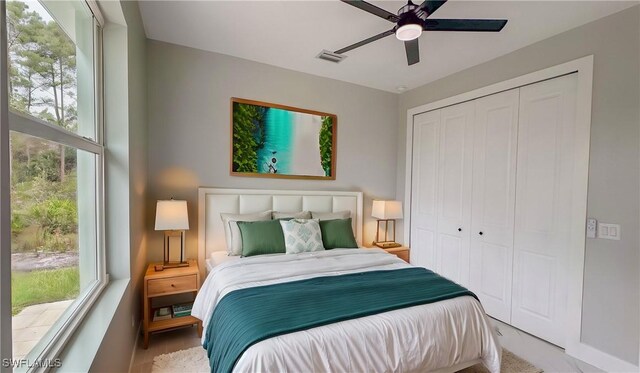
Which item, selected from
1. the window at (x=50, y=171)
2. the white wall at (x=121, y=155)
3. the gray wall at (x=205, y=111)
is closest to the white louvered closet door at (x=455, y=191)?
the gray wall at (x=205, y=111)

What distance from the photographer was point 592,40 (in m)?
2.31

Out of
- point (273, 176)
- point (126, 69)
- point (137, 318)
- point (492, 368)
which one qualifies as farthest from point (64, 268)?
point (492, 368)

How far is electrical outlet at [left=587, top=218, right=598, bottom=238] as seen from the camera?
7.43ft

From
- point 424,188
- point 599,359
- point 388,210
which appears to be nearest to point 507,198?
point 424,188

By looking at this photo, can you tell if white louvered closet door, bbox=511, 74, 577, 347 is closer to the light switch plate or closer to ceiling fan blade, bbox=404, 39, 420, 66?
the light switch plate

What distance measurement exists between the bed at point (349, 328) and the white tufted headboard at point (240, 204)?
0.05 ft

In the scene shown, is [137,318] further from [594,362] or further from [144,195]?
[594,362]

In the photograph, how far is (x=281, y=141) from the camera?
3.39m

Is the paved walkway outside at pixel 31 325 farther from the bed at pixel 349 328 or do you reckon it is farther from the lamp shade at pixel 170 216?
the lamp shade at pixel 170 216

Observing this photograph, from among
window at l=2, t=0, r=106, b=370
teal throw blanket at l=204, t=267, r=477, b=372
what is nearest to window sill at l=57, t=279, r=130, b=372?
window at l=2, t=0, r=106, b=370

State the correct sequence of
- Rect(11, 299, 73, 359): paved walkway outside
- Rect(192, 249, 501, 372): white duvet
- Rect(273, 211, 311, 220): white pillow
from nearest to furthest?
Rect(11, 299, 73, 359): paved walkway outside → Rect(192, 249, 501, 372): white duvet → Rect(273, 211, 311, 220): white pillow

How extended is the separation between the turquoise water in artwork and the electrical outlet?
290 cm

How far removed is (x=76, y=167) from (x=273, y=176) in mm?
2034

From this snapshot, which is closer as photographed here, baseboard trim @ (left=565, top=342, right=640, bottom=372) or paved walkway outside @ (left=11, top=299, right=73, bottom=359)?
paved walkway outside @ (left=11, top=299, right=73, bottom=359)
